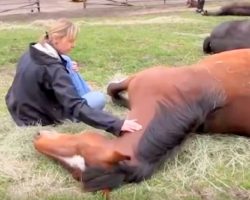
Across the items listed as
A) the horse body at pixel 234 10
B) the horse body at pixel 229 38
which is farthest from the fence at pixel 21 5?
the horse body at pixel 229 38

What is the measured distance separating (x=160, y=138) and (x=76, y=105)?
0.67 m

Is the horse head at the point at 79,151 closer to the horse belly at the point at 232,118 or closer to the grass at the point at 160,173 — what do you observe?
the grass at the point at 160,173

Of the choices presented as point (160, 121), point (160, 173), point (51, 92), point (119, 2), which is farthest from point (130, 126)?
point (119, 2)

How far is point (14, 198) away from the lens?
4.12 meters

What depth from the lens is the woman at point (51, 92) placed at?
419cm

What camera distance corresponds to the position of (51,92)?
4.73 m

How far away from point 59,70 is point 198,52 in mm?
5287

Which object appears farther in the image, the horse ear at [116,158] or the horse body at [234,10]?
the horse body at [234,10]

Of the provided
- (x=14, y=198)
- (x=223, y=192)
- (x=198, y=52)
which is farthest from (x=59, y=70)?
(x=198, y=52)

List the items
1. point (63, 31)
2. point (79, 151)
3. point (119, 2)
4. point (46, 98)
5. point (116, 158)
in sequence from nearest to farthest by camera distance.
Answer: point (116, 158) → point (79, 151) → point (63, 31) → point (46, 98) → point (119, 2)

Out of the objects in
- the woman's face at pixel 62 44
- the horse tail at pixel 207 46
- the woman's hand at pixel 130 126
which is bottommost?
the horse tail at pixel 207 46

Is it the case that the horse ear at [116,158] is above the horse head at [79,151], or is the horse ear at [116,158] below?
above

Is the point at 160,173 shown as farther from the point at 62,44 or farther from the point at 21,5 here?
the point at 21,5

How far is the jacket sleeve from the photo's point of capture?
4100mm
